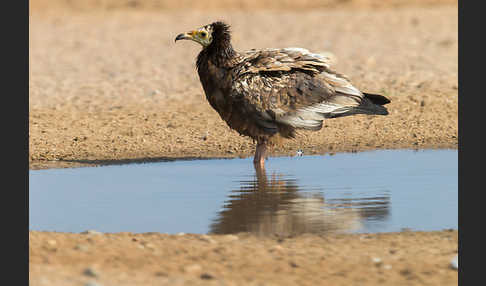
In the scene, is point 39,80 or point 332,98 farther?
point 39,80

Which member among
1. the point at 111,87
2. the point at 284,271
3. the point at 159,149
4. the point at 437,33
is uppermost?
the point at 437,33

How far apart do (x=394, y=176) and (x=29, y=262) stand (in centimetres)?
492

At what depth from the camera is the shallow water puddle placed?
831cm

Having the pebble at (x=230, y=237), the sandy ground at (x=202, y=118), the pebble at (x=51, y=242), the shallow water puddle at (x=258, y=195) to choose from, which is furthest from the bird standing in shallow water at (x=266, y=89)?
the pebble at (x=51, y=242)

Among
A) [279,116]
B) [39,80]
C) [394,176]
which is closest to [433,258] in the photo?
[394,176]

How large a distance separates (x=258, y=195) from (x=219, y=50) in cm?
215

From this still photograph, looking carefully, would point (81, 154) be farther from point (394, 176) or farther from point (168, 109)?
point (394, 176)

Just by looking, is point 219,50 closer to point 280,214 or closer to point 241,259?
point 280,214

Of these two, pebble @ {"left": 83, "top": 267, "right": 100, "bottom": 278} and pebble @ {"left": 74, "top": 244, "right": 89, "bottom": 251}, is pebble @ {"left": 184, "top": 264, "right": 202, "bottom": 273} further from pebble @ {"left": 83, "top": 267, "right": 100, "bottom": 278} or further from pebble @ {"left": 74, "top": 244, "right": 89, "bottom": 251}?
pebble @ {"left": 74, "top": 244, "right": 89, "bottom": 251}

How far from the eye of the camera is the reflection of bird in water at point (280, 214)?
26.5 ft

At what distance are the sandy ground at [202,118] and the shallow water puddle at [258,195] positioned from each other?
554mm

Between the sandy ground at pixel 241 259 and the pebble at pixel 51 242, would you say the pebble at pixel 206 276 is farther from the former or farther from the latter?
the pebble at pixel 51 242

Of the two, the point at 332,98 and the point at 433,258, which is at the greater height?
the point at 332,98

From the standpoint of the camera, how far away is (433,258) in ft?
22.3
